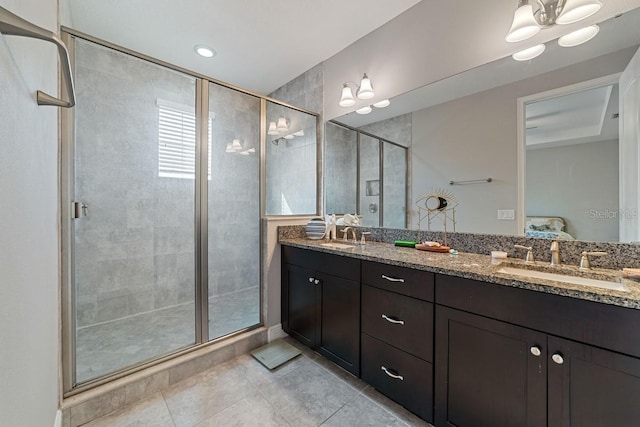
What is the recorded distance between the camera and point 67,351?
1.41 metres

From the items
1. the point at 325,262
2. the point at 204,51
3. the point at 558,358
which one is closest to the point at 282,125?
the point at 204,51

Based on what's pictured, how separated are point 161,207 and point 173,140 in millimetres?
648

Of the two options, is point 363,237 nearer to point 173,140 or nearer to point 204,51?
point 173,140

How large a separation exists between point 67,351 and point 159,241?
1.21 meters

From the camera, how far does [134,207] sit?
A: 2.40 metres

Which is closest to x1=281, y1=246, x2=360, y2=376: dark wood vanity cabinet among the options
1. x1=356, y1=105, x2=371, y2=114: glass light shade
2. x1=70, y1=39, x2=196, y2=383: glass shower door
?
x1=70, y1=39, x2=196, y2=383: glass shower door

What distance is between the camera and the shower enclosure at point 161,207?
194cm

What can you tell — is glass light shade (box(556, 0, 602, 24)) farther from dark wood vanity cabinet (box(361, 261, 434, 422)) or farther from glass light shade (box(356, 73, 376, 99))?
dark wood vanity cabinet (box(361, 261, 434, 422))

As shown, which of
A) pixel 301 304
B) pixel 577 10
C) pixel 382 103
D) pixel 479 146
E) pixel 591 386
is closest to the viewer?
pixel 591 386

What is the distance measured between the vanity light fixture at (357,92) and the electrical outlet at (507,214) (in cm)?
136

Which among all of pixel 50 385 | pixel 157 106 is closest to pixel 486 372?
pixel 50 385

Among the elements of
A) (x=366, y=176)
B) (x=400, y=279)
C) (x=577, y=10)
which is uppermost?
(x=577, y=10)

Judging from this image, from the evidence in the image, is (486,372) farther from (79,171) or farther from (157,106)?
(157,106)

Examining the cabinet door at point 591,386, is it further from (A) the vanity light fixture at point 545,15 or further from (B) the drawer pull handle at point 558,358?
(A) the vanity light fixture at point 545,15
